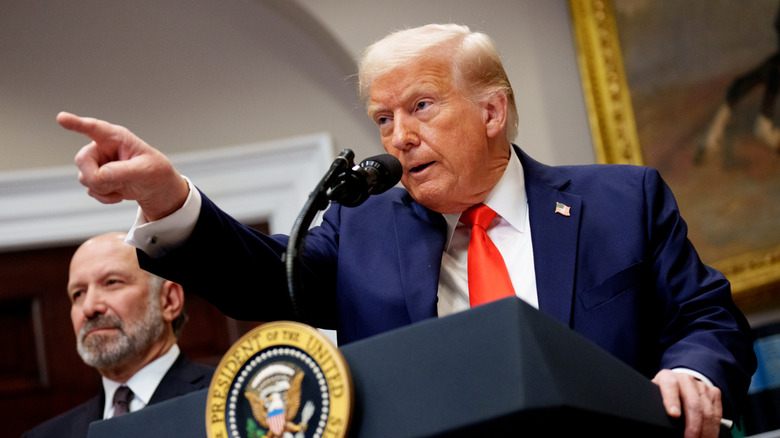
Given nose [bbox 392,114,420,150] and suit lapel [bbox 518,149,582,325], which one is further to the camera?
nose [bbox 392,114,420,150]

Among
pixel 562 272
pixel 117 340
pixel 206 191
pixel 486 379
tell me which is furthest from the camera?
pixel 206 191

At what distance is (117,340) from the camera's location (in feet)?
9.79

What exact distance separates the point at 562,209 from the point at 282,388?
0.88m

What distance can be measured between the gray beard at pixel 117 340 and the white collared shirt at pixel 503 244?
157 centimetres

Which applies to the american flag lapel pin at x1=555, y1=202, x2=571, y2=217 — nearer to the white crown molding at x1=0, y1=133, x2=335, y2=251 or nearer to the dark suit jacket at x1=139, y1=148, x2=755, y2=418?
the dark suit jacket at x1=139, y1=148, x2=755, y2=418

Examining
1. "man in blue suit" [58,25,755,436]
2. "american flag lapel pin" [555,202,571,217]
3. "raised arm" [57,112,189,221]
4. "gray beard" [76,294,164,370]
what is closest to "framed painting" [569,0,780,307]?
"man in blue suit" [58,25,755,436]

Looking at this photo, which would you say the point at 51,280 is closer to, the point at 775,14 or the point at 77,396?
the point at 77,396

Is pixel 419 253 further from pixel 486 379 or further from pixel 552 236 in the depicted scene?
pixel 486 379

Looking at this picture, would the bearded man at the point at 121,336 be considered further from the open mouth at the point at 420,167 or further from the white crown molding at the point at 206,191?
the open mouth at the point at 420,167

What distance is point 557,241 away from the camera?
5.46ft

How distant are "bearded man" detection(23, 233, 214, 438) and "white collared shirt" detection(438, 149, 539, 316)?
4.54ft

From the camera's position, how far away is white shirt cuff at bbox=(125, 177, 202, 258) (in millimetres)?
1384

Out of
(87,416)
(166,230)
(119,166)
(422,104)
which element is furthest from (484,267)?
(87,416)

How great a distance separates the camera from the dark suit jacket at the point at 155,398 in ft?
9.39
